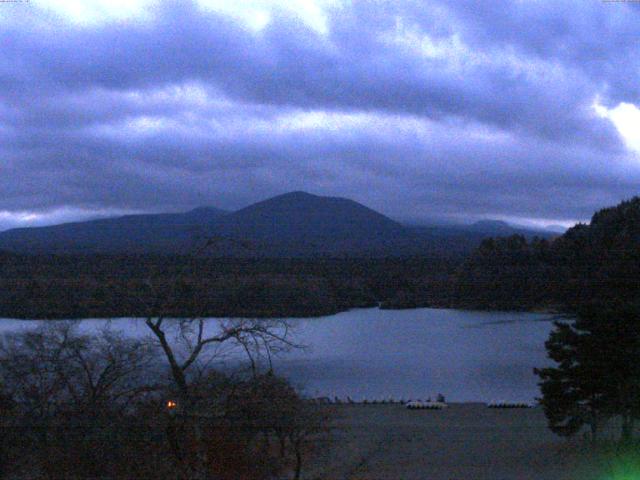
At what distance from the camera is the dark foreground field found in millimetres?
7984

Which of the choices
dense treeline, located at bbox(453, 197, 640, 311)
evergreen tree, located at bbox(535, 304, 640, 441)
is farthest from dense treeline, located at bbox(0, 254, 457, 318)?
evergreen tree, located at bbox(535, 304, 640, 441)

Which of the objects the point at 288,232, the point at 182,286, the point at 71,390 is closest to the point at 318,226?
the point at 288,232

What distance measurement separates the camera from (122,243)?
15.2 m

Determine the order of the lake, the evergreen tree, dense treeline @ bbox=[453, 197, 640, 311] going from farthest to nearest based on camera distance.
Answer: the lake
dense treeline @ bbox=[453, 197, 640, 311]
the evergreen tree

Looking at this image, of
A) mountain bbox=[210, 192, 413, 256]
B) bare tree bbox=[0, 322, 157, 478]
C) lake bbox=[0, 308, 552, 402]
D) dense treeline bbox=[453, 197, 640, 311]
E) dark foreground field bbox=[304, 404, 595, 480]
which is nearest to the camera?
bare tree bbox=[0, 322, 157, 478]

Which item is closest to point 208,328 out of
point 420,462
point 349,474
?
point 349,474

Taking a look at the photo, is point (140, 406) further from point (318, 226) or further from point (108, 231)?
point (318, 226)

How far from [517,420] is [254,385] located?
735cm

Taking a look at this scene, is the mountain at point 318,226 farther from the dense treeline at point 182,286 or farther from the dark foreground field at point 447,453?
the dark foreground field at point 447,453

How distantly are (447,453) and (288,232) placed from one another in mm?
11859

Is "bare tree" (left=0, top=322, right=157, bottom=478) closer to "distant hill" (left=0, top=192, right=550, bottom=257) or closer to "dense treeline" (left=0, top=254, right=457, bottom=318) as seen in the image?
"dense treeline" (left=0, top=254, right=457, bottom=318)

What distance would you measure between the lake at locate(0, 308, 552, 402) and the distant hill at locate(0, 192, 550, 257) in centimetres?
186

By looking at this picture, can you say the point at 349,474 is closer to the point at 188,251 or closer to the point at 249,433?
the point at 249,433

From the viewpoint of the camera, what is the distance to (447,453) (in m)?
9.00
